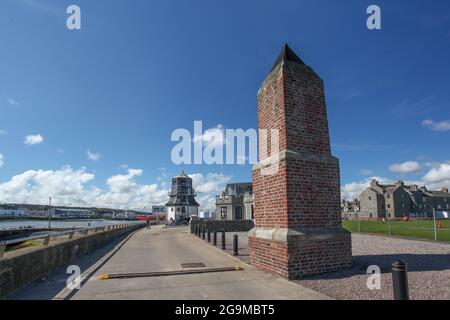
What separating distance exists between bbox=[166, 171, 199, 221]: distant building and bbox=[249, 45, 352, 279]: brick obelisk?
71.2m

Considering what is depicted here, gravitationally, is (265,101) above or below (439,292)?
above

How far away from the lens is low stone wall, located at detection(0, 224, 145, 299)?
646 cm

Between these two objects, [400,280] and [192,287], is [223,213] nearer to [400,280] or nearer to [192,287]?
[192,287]

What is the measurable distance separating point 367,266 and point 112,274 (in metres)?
6.94

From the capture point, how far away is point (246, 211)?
47.4 metres

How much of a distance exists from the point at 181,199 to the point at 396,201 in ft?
184

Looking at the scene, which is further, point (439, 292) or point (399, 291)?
point (439, 292)

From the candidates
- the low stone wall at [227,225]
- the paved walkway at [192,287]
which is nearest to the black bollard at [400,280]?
the paved walkway at [192,287]

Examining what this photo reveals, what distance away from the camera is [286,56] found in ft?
29.2

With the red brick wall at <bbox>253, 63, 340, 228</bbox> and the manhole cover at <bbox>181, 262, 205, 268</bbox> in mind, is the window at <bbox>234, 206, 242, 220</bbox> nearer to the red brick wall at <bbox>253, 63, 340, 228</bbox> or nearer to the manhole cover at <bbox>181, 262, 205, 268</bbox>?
the manhole cover at <bbox>181, 262, 205, 268</bbox>

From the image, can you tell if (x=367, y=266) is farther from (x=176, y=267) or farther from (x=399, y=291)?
(x=176, y=267)

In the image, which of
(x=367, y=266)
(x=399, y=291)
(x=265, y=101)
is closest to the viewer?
(x=399, y=291)

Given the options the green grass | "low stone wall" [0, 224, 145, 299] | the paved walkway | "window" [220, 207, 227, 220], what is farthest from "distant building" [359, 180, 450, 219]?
the paved walkway
